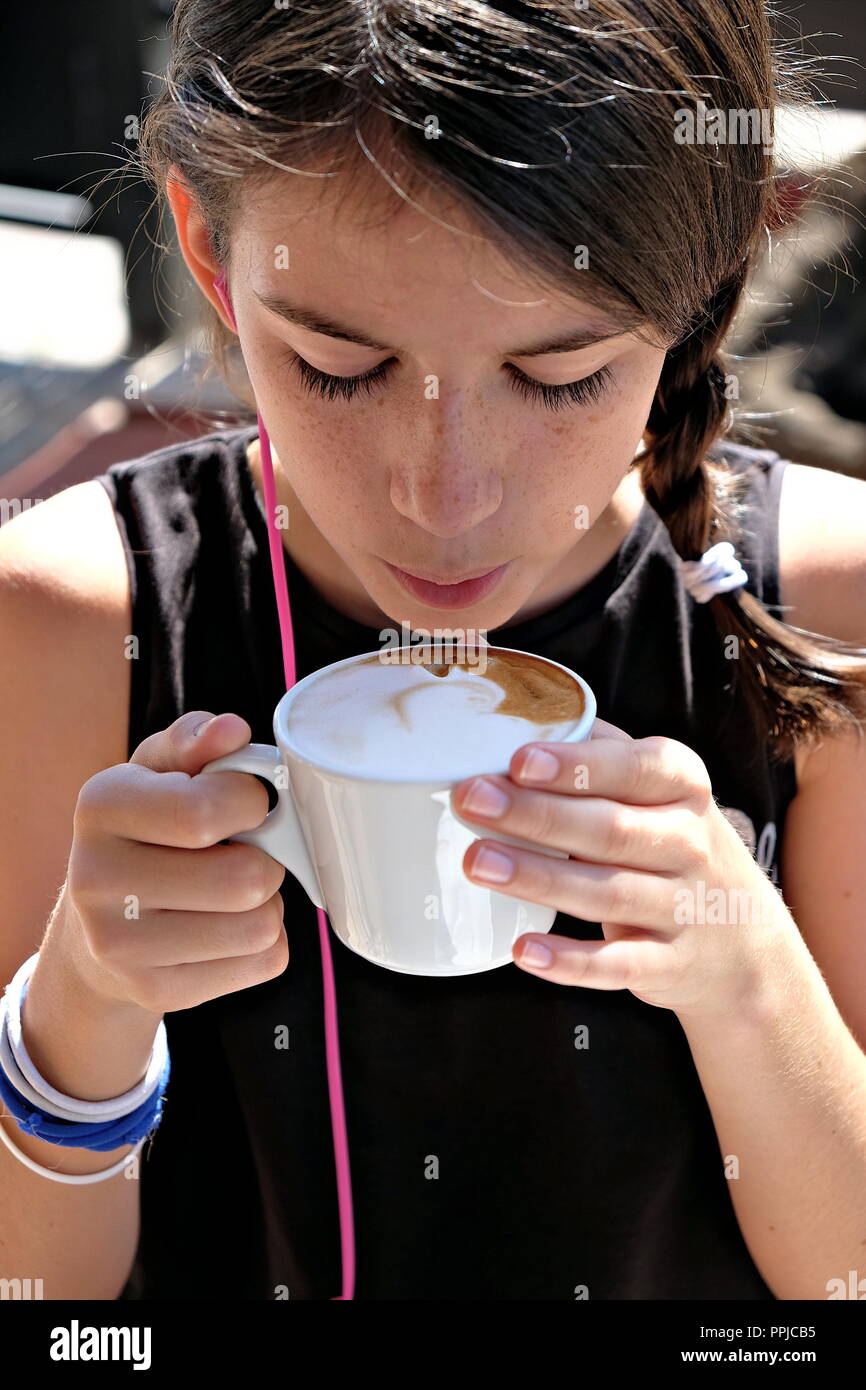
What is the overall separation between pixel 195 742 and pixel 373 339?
31 centimetres

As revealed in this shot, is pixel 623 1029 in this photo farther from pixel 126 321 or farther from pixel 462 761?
pixel 126 321

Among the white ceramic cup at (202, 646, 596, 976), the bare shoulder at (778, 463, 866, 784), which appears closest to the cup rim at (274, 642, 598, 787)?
the white ceramic cup at (202, 646, 596, 976)

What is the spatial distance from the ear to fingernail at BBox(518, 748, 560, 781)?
1.85 feet

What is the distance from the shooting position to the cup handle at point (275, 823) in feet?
2.80

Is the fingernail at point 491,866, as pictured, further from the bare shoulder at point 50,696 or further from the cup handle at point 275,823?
the bare shoulder at point 50,696

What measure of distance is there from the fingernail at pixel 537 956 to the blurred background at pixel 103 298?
2302mm

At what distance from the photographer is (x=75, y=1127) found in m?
1.09

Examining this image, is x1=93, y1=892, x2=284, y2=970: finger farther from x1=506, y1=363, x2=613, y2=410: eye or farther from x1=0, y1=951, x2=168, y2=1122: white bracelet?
x1=506, y1=363, x2=613, y2=410: eye

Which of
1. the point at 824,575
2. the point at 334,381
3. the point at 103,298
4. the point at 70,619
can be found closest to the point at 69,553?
the point at 70,619

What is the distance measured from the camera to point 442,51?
859 millimetres

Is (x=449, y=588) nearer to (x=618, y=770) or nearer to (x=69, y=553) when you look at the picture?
(x=618, y=770)

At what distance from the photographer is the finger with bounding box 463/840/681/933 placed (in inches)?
31.5

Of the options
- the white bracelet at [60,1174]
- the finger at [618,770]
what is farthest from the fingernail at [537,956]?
the white bracelet at [60,1174]

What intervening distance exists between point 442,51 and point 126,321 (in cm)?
368
